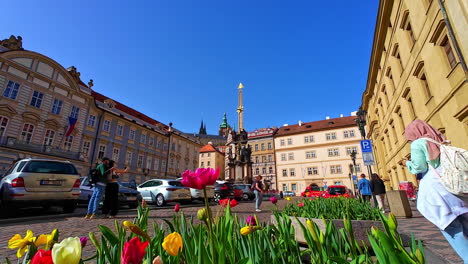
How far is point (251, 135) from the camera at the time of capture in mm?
57031

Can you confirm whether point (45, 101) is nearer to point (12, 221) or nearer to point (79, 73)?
point (79, 73)

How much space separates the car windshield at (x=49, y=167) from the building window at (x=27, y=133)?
71.7 ft

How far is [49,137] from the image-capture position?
24703 mm

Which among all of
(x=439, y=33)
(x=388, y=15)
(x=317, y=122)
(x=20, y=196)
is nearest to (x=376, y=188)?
(x=439, y=33)

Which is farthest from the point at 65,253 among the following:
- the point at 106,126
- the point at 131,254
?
the point at 106,126

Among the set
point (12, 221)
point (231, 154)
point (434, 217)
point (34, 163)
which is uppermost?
point (231, 154)

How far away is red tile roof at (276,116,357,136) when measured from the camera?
47.1 metres

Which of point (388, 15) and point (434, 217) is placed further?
point (388, 15)

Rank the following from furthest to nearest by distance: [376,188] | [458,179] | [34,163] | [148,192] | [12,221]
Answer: [148,192], [376,188], [34,163], [12,221], [458,179]

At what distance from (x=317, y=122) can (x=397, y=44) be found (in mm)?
38270

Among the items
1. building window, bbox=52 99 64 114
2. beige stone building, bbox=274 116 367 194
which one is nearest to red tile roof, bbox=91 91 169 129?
building window, bbox=52 99 64 114

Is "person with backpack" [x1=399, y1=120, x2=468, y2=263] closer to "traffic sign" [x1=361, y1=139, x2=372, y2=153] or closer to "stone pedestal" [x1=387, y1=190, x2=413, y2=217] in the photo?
"stone pedestal" [x1=387, y1=190, x2=413, y2=217]

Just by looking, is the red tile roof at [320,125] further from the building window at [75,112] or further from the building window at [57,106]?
the building window at [57,106]

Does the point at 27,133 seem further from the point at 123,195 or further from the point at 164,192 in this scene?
the point at 164,192
